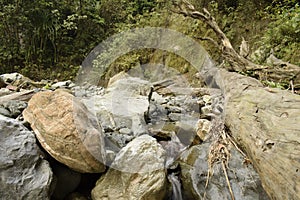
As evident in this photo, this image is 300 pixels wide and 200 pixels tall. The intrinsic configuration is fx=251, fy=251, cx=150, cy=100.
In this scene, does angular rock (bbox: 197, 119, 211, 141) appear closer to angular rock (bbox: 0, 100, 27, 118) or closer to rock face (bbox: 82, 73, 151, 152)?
rock face (bbox: 82, 73, 151, 152)

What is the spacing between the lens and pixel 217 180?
7.52ft

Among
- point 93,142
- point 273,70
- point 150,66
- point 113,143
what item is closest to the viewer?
point 93,142

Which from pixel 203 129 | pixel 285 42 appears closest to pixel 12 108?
pixel 203 129

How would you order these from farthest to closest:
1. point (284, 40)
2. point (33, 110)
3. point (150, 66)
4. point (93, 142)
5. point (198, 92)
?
point (150, 66)
point (198, 92)
point (284, 40)
point (33, 110)
point (93, 142)

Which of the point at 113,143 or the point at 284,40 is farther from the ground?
the point at 284,40

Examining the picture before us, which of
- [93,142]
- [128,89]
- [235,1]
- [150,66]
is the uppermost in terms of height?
[235,1]

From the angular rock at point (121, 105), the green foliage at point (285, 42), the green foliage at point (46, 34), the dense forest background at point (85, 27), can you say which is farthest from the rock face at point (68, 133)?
the green foliage at point (46, 34)

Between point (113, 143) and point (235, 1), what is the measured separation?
22.7 ft

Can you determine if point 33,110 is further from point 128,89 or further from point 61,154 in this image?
point 128,89

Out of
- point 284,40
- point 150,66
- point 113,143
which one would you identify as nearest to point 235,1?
point 150,66

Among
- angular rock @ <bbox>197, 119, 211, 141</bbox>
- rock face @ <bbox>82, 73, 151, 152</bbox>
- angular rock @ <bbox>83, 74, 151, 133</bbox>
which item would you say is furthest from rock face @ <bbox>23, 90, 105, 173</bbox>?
angular rock @ <bbox>197, 119, 211, 141</bbox>

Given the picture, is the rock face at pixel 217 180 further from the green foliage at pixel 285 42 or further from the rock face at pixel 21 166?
the green foliage at pixel 285 42

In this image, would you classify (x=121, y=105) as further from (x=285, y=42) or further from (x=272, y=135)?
(x=285, y=42)

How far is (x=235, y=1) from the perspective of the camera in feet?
26.3
